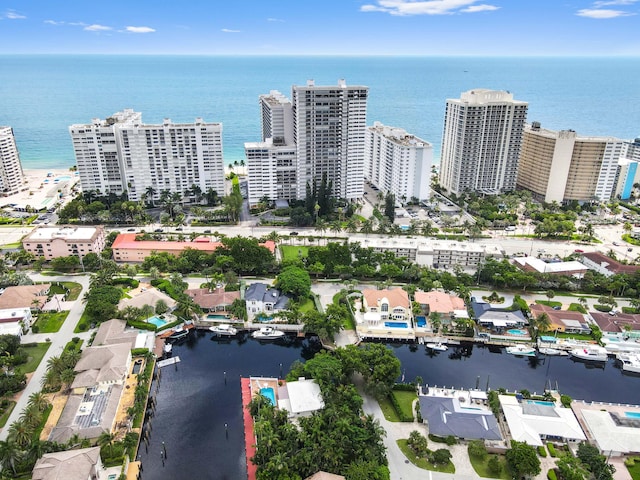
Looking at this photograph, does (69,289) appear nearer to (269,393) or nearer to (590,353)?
(269,393)

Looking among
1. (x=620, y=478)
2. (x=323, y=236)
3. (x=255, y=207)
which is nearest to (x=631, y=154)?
(x=323, y=236)

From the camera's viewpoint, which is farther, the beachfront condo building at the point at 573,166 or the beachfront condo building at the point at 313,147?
the beachfront condo building at the point at 573,166

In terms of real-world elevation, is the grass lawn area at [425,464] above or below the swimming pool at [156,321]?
below

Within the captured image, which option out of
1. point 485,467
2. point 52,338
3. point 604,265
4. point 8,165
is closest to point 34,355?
point 52,338

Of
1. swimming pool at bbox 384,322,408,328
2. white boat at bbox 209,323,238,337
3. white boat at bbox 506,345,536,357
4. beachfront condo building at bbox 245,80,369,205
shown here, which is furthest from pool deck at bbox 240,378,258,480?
beachfront condo building at bbox 245,80,369,205

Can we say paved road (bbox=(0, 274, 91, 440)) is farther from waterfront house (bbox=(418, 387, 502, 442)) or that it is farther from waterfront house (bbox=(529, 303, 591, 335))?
waterfront house (bbox=(529, 303, 591, 335))

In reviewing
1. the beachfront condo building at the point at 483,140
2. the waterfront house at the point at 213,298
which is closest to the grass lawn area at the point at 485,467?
the waterfront house at the point at 213,298

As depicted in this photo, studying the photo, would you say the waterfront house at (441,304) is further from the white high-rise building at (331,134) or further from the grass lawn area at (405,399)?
the white high-rise building at (331,134)
